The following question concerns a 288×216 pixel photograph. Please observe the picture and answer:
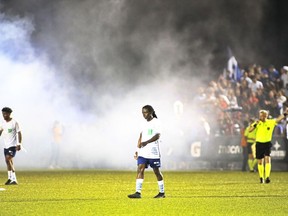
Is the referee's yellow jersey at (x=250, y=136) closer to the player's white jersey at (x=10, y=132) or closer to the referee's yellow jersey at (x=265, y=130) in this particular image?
the referee's yellow jersey at (x=265, y=130)

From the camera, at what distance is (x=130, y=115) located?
43.6 metres

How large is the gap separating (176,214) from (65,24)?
27.1 metres

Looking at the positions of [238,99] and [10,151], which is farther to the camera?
[238,99]

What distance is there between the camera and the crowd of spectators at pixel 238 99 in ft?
133

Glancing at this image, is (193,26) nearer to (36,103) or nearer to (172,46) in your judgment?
(172,46)

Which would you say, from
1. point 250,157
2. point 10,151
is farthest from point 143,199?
point 250,157

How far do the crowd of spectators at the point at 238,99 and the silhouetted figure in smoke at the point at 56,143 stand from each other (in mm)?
7158

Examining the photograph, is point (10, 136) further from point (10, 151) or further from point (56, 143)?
point (56, 143)

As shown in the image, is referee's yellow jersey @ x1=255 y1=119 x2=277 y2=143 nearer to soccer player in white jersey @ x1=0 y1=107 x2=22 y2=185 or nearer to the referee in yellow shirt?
the referee in yellow shirt

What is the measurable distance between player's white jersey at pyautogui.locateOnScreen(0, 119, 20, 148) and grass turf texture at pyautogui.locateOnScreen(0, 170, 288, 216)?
1.42m

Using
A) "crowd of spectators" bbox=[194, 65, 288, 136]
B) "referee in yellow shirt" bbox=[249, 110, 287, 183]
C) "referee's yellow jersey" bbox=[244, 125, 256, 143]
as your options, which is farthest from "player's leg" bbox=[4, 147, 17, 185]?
"crowd of spectators" bbox=[194, 65, 288, 136]

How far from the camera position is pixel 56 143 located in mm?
42906

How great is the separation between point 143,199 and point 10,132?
7962mm

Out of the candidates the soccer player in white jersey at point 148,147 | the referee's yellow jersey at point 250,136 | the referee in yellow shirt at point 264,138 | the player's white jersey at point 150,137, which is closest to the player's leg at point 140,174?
the soccer player in white jersey at point 148,147
